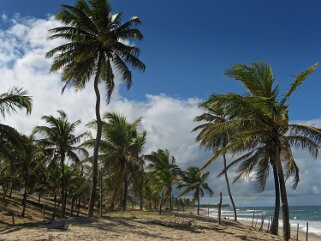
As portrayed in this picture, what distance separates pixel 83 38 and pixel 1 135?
262 inches

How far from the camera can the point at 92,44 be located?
70.6 feet

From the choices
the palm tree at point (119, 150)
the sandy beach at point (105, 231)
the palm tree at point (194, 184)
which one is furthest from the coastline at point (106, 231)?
the palm tree at point (194, 184)

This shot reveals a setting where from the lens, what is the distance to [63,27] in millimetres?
21719

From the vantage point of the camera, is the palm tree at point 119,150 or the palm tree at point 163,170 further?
the palm tree at point 163,170

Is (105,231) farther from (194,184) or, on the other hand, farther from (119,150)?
(194,184)

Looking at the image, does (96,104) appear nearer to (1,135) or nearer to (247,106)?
(1,135)

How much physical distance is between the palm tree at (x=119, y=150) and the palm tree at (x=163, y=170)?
17.8 feet

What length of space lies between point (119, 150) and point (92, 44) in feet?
36.1

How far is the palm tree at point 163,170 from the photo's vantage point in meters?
39.2

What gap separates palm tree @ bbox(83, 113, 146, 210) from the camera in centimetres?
3005

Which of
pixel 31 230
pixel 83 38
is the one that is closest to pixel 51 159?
pixel 83 38

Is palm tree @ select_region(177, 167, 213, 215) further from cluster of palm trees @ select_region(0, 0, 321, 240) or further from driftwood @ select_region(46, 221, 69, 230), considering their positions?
driftwood @ select_region(46, 221, 69, 230)

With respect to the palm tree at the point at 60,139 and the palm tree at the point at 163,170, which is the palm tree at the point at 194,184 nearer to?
the palm tree at the point at 163,170

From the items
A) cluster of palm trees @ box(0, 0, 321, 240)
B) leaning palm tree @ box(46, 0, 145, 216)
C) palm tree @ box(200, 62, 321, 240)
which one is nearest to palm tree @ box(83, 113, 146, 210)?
cluster of palm trees @ box(0, 0, 321, 240)
